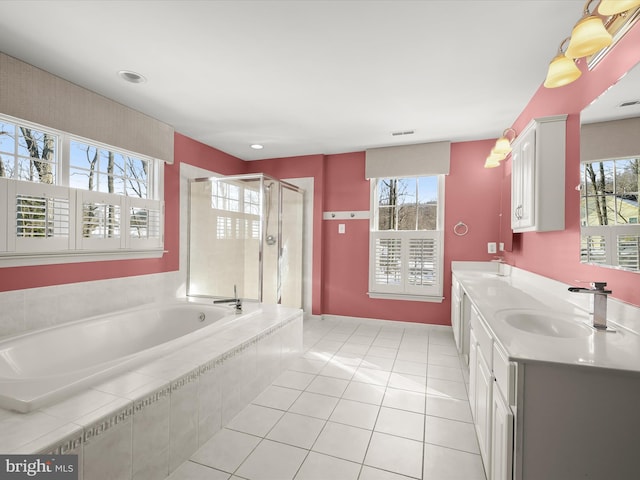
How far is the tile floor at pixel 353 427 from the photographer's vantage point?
5.13ft

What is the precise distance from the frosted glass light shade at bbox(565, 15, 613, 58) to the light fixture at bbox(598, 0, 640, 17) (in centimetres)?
6

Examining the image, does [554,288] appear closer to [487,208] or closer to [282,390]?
[487,208]

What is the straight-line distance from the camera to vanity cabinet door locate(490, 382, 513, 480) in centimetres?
107

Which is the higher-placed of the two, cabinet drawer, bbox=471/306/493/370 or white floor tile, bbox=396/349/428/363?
cabinet drawer, bbox=471/306/493/370

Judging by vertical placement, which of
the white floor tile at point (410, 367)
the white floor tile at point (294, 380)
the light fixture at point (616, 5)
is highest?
the light fixture at point (616, 5)

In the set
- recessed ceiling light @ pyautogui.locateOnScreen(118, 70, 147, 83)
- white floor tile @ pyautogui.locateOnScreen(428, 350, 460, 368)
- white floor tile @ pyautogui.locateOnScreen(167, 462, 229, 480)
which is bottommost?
white floor tile @ pyautogui.locateOnScreen(167, 462, 229, 480)

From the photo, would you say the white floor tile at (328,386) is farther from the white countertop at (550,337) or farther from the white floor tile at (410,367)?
the white countertop at (550,337)

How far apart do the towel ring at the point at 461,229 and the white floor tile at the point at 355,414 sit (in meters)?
2.45

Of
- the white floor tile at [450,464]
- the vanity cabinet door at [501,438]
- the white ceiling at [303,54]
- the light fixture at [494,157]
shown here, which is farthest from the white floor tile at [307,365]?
the light fixture at [494,157]

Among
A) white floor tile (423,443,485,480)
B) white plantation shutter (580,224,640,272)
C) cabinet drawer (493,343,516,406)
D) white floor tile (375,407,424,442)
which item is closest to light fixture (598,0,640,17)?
white plantation shutter (580,224,640,272)

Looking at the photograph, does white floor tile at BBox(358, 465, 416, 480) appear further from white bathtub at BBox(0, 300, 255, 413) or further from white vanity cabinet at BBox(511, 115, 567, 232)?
white vanity cabinet at BBox(511, 115, 567, 232)

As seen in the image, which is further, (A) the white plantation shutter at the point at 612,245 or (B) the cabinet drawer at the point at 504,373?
(A) the white plantation shutter at the point at 612,245

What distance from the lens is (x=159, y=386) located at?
57.6 inches

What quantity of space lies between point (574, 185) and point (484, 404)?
1.45 m
